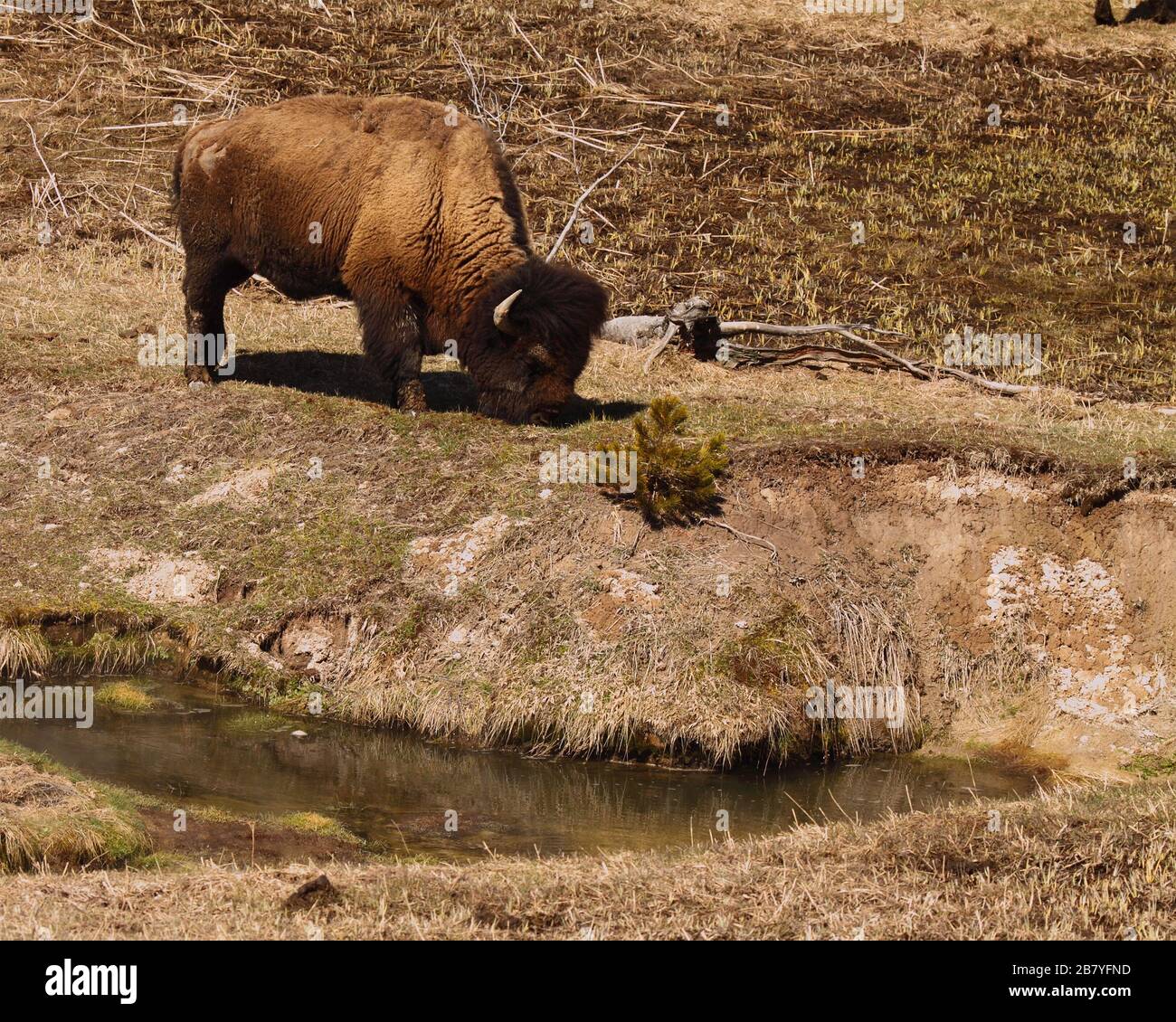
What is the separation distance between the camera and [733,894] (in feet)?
24.6

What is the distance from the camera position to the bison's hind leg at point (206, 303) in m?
15.6

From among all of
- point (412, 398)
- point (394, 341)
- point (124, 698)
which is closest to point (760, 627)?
point (412, 398)

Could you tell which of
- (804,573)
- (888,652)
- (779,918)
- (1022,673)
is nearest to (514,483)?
(804,573)

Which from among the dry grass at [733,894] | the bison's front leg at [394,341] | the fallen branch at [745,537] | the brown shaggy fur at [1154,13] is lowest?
the dry grass at [733,894]

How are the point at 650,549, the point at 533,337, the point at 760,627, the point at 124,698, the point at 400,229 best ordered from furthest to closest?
the point at 400,229, the point at 533,337, the point at 650,549, the point at 760,627, the point at 124,698

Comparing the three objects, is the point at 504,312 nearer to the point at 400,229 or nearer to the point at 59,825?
the point at 400,229

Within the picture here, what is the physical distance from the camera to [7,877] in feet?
25.2

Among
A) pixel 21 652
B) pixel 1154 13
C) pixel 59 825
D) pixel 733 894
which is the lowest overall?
pixel 21 652

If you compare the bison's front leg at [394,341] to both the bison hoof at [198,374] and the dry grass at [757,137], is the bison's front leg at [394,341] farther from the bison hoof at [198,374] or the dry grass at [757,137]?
the dry grass at [757,137]

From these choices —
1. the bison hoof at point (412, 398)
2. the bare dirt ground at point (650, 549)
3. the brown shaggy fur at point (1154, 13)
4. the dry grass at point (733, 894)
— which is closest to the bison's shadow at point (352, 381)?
the bare dirt ground at point (650, 549)

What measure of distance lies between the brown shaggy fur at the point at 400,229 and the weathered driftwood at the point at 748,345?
3635 millimetres

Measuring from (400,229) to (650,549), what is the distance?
162 inches

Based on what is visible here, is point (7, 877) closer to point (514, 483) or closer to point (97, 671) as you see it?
point (97, 671)

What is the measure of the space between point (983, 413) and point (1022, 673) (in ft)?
14.4
